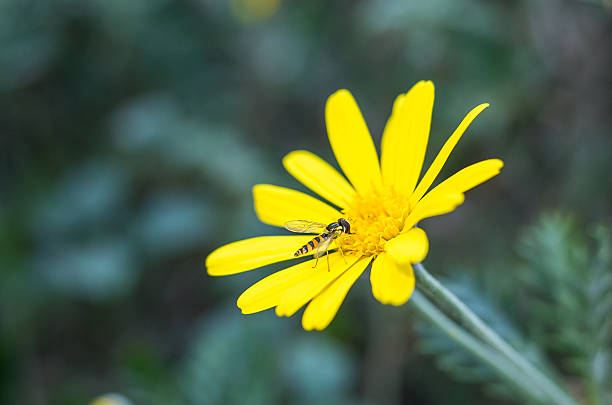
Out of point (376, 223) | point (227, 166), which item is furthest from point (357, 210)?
point (227, 166)

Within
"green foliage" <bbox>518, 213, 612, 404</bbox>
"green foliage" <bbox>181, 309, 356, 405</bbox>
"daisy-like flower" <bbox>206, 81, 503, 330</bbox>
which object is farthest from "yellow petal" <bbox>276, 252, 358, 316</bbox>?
"green foliage" <bbox>181, 309, 356, 405</bbox>

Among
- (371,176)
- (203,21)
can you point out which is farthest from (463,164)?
(203,21)

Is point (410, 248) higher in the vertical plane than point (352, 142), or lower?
lower

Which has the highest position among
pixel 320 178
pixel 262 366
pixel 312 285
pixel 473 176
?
pixel 320 178

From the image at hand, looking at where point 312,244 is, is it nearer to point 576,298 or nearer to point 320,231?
point 320,231

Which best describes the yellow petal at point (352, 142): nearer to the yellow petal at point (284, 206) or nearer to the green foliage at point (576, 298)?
the yellow petal at point (284, 206)

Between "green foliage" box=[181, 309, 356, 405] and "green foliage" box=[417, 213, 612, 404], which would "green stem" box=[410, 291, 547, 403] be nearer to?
"green foliage" box=[417, 213, 612, 404]

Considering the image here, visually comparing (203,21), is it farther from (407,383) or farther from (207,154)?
(407,383)
